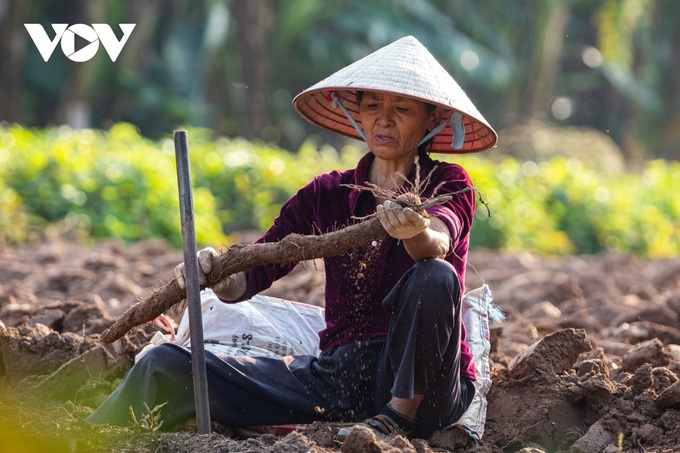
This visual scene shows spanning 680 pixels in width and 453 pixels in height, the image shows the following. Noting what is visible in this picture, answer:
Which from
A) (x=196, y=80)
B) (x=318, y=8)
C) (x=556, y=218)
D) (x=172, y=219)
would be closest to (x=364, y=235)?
(x=172, y=219)

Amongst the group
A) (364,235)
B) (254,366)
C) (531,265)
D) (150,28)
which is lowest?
(531,265)

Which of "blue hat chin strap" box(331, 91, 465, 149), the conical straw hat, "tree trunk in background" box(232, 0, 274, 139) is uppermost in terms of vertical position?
"tree trunk in background" box(232, 0, 274, 139)

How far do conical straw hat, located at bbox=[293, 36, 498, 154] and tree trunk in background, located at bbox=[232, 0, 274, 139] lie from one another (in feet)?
47.1

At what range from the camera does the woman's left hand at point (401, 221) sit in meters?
3.14

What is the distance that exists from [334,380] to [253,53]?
15216 mm

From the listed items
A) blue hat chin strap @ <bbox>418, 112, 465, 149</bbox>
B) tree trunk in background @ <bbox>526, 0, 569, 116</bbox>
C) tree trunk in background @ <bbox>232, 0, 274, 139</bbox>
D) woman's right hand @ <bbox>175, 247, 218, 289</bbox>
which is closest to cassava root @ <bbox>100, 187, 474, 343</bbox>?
woman's right hand @ <bbox>175, 247, 218, 289</bbox>

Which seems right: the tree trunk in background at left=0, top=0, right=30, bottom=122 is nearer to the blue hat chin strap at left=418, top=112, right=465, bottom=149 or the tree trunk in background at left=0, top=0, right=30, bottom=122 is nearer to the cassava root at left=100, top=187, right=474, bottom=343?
the cassava root at left=100, top=187, right=474, bottom=343

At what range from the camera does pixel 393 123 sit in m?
3.74

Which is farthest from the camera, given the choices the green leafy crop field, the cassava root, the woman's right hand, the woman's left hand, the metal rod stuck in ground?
the green leafy crop field

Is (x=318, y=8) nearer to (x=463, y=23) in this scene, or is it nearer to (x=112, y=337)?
(x=463, y=23)

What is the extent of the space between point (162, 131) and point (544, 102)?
1008cm

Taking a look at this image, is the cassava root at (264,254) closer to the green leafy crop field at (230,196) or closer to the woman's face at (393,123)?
the woman's face at (393,123)

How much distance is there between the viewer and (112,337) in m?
3.91

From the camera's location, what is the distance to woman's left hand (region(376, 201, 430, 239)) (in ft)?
10.3
